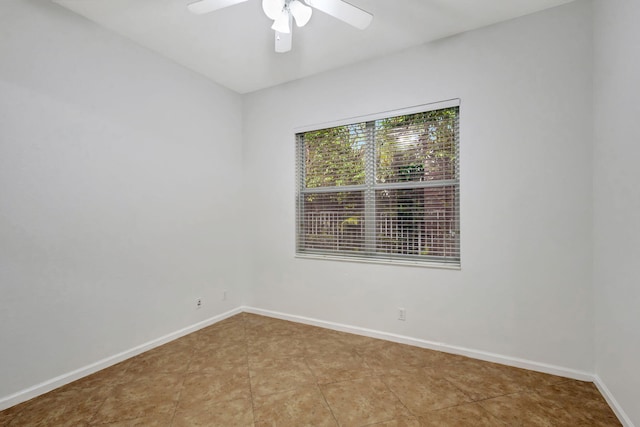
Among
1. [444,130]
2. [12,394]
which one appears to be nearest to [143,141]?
[12,394]

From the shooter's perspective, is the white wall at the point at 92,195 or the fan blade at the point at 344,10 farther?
the white wall at the point at 92,195

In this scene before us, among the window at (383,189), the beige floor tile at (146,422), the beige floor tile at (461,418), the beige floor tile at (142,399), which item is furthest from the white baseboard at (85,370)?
the beige floor tile at (461,418)

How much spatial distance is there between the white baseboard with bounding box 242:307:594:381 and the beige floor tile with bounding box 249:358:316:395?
2.36 ft

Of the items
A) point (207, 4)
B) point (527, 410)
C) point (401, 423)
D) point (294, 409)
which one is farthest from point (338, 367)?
point (207, 4)

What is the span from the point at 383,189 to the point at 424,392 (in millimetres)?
1700

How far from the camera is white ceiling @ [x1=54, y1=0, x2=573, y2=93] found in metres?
2.15

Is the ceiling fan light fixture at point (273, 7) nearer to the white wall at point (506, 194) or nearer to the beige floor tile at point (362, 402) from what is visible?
the white wall at point (506, 194)

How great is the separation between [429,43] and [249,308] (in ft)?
11.1

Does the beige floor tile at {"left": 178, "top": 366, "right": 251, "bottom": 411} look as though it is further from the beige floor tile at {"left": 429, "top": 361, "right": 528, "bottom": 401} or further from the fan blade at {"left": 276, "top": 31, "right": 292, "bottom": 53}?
the fan blade at {"left": 276, "top": 31, "right": 292, "bottom": 53}

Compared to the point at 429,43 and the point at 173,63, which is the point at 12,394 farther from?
the point at 429,43

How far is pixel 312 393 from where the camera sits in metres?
1.98

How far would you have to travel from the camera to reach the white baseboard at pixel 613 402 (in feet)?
Answer: 5.34

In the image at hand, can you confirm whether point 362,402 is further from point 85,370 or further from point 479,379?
point 85,370

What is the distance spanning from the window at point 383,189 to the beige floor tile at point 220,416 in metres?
1.67
